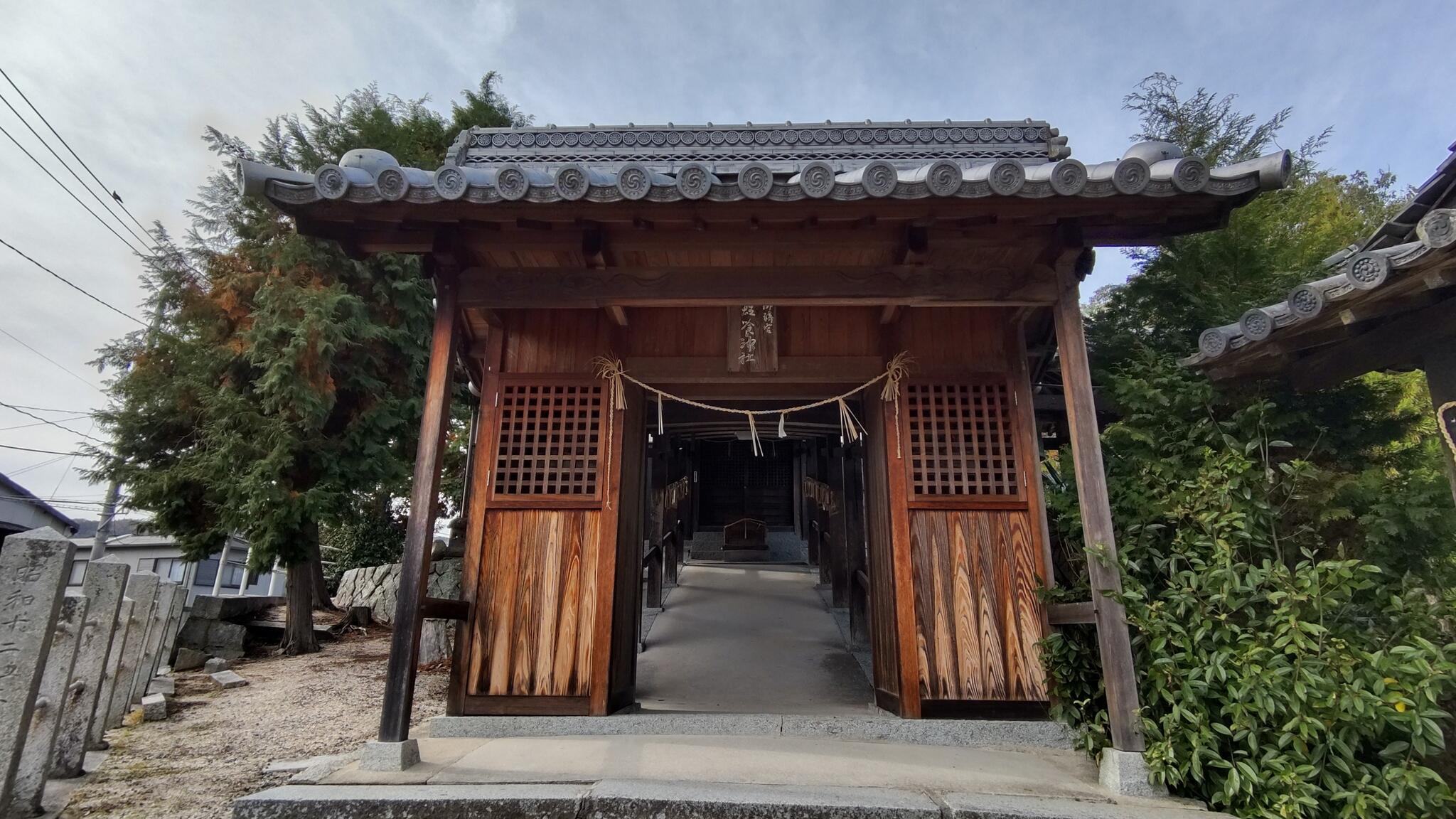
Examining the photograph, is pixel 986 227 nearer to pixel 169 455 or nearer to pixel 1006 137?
pixel 1006 137

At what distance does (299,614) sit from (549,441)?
877cm

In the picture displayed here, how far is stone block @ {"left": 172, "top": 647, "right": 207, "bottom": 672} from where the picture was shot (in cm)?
1001

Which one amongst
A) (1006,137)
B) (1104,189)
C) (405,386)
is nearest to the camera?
(1104,189)

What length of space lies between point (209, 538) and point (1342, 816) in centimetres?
1356

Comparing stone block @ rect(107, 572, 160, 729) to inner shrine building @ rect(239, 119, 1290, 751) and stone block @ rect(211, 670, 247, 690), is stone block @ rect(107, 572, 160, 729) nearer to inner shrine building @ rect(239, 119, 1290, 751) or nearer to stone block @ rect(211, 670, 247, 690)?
stone block @ rect(211, 670, 247, 690)

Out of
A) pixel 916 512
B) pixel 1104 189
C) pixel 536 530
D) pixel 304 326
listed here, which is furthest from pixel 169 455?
pixel 1104 189

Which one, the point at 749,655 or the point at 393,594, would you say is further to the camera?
the point at 393,594

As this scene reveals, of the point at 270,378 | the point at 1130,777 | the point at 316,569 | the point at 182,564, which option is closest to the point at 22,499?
the point at 182,564

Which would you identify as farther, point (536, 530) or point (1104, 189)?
point (536, 530)

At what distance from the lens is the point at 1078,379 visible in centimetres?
466

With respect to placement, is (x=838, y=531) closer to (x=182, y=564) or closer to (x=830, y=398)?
(x=830, y=398)

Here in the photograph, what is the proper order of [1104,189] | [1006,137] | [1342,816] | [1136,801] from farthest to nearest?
1. [1006,137]
2. [1104,189]
3. [1136,801]
4. [1342,816]

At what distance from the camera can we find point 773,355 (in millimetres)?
6043

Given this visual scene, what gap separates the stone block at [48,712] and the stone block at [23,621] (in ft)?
0.22
